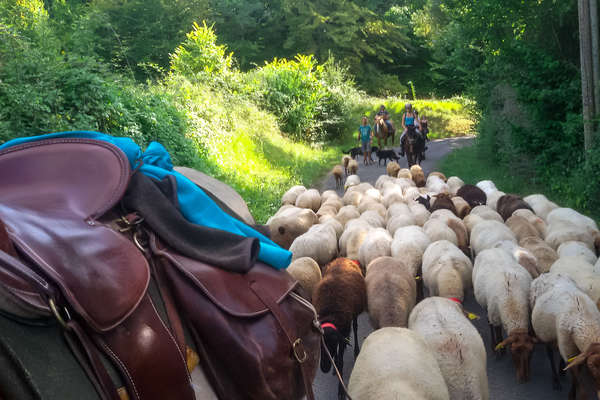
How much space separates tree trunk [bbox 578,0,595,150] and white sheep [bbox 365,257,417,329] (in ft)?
22.2

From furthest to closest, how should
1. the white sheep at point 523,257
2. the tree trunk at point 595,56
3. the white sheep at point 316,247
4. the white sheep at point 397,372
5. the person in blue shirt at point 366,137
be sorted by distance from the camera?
the person in blue shirt at point 366,137, the tree trunk at point 595,56, the white sheep at point 316,247, the white sheep at point 523,257, the white sheep at point 397,372

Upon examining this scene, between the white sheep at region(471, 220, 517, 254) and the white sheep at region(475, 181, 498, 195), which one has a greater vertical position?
the white sheep at region(471, 220, 517, 254)

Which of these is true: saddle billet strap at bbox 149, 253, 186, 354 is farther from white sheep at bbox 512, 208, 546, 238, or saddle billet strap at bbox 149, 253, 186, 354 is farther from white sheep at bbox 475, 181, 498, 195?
white sheep at bbox 475, 181, 498, 195

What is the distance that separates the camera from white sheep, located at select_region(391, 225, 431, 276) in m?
6.48

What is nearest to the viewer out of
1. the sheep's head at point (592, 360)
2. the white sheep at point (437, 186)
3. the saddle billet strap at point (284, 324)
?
the saddle billet strap at point (284, 324)

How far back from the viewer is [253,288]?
195 cm

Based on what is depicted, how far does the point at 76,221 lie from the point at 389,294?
4.04 m

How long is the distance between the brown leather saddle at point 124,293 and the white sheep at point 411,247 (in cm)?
455

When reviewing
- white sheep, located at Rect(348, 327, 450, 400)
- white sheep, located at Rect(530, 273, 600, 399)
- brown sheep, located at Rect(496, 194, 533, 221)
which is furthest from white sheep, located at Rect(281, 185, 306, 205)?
white sheep, located at Rect(348, 327, 450, 400)

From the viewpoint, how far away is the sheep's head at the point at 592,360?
12.3ft

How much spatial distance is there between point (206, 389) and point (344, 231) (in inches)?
247

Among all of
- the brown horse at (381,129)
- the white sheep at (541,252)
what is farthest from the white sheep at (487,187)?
the brown horse at (381,129)

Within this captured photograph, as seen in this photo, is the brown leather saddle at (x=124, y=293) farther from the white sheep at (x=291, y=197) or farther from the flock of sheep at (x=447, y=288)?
the white sheep at (x=291, y=197)

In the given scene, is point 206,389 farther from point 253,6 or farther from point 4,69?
point 253,6
